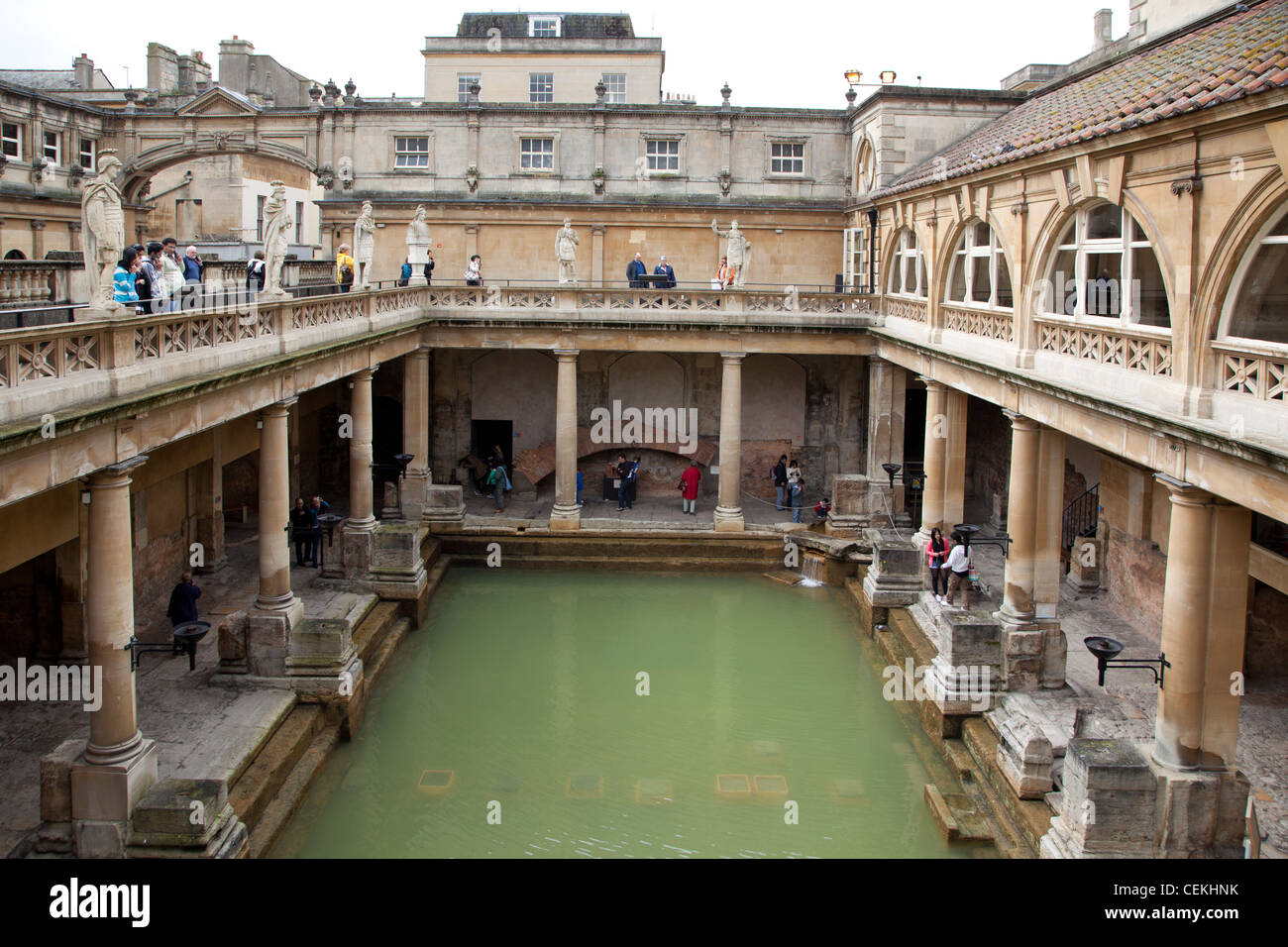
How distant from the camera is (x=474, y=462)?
108 feet

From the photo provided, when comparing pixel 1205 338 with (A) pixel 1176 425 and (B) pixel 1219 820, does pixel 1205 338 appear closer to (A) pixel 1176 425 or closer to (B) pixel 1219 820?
(A) pixel 1176 425

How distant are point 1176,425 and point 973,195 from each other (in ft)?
31.0

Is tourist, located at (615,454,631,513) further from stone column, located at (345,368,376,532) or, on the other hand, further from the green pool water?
stone column, located at (345,368,376,532)

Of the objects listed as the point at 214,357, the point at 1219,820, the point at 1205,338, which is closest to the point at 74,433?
the point at 214,357

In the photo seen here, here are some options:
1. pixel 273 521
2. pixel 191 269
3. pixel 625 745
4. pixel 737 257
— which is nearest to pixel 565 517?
pixel 737 257

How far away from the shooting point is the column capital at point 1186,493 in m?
11.9

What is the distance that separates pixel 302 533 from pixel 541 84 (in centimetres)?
2549

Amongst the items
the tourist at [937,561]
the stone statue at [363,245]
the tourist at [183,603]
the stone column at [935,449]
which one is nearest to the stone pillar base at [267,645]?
the tourist at [183,603]

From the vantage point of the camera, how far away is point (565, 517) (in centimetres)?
2823

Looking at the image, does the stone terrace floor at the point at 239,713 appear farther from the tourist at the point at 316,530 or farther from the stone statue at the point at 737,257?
the stone statue at the point at 737,257

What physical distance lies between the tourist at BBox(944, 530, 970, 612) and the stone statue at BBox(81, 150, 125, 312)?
14.0 m

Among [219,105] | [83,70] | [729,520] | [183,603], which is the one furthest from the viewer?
[83,70]

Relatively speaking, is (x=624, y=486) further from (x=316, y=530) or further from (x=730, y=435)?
(x=316, y=530)

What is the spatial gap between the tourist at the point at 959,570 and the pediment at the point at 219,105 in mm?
24444
